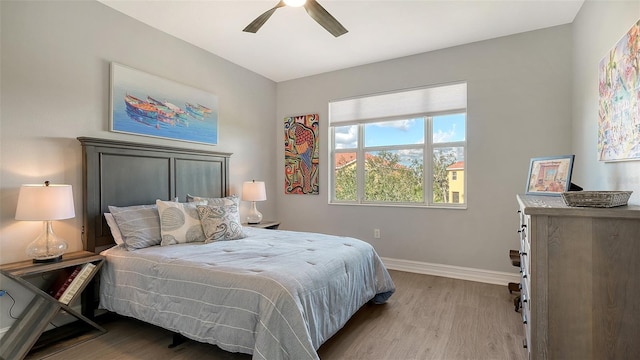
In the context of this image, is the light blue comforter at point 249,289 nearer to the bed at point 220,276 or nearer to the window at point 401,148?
the bed at point 220,276

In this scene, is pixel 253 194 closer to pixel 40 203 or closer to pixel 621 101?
pixel 40 203

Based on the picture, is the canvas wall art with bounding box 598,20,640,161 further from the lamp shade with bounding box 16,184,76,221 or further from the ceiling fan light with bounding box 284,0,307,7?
the lamp shade with bounding box 16,184,76,221

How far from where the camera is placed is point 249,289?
1.79 m

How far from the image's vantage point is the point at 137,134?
301 centimetres

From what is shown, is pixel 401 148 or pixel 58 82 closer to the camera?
pixel 58 82

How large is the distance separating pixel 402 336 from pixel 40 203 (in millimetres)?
2741

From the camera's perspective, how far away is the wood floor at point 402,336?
2080mm

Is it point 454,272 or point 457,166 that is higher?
point 457,166

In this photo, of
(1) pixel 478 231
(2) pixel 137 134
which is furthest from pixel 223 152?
(1) pixel 478 231

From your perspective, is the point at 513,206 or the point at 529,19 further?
the point at 513,206

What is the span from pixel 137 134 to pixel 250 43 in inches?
62.7

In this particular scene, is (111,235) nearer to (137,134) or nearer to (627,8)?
(137,134)

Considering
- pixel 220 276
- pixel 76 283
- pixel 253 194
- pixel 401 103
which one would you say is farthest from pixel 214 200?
pixel 401 103

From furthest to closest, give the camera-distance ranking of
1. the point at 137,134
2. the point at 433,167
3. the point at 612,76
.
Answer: the point at 433,167 < the point at 137,134 < the point at 612,76
